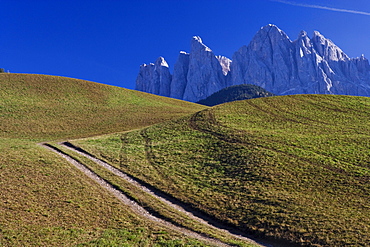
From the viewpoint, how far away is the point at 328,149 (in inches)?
1507

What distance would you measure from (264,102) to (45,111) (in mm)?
59667

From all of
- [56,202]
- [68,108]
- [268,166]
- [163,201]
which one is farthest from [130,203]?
[68,108]

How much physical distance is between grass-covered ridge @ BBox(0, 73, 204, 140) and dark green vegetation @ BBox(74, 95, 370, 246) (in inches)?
492

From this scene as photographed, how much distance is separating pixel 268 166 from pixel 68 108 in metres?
61.0

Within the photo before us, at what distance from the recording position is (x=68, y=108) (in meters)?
73.9

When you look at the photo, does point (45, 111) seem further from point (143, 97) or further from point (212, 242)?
point (212, 242)

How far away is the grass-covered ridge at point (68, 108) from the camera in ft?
193

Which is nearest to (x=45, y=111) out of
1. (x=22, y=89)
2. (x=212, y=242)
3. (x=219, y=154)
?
(x=22, y=89)

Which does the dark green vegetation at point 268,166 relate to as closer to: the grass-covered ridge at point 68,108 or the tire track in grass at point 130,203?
the tire track in grass at point 130,203

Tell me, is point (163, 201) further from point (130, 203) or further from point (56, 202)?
point (56, 202)

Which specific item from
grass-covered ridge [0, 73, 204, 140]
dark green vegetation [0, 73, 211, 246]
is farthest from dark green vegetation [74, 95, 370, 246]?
grass-covered ridge [0, 73, 204, 140]

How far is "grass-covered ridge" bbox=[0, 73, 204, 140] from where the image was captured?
193ft

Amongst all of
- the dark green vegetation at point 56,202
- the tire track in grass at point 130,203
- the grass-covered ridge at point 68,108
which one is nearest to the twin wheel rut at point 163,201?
the tire track in grass at point 130,203

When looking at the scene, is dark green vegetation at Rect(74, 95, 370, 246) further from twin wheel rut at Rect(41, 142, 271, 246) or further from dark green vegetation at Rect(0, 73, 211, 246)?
dark green vegetation at Rect(0, 73, 211, 246)
